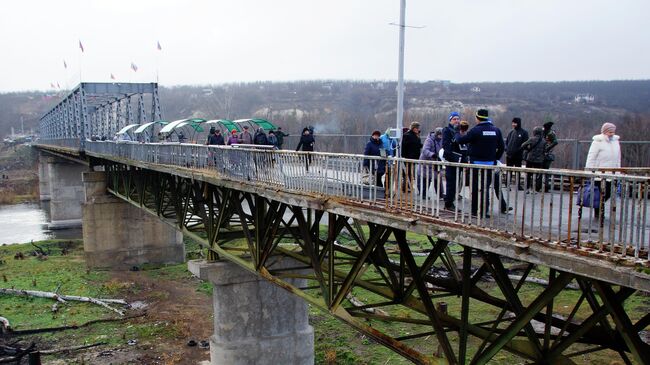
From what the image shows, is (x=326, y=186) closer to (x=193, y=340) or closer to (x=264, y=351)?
(x=264, y=351)

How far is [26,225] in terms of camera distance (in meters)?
Result: 56.2

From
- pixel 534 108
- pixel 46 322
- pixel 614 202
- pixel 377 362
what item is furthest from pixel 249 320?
pixel 534 108

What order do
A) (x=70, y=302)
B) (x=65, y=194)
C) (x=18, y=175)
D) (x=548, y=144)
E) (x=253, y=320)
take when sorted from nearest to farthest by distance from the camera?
1. (x=548, y=144)
2. (x=253, y=320)
3. (x=70, y=302)
4. (x=65, y=194)
5. (x=18, y=175)

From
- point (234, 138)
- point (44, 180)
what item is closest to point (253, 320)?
point (234, 138)

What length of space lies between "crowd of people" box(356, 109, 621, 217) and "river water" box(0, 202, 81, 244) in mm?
42271

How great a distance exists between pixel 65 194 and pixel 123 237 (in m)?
27.5

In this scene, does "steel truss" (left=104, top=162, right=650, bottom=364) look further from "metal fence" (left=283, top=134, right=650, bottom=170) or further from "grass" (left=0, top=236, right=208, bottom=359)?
"grass" (left=0, top=236, right=208, bottom=359)

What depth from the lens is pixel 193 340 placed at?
1984 cm

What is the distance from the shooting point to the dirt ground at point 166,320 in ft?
60.2

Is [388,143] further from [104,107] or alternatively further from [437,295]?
[104,107]

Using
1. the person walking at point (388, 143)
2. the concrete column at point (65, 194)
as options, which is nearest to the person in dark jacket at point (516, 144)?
the person walking at point (388, 143)

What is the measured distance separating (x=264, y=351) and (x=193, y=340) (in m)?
4.07

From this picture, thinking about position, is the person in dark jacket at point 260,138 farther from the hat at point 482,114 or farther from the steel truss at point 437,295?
the hat at point 482,114

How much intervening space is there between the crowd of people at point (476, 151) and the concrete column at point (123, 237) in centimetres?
2337
